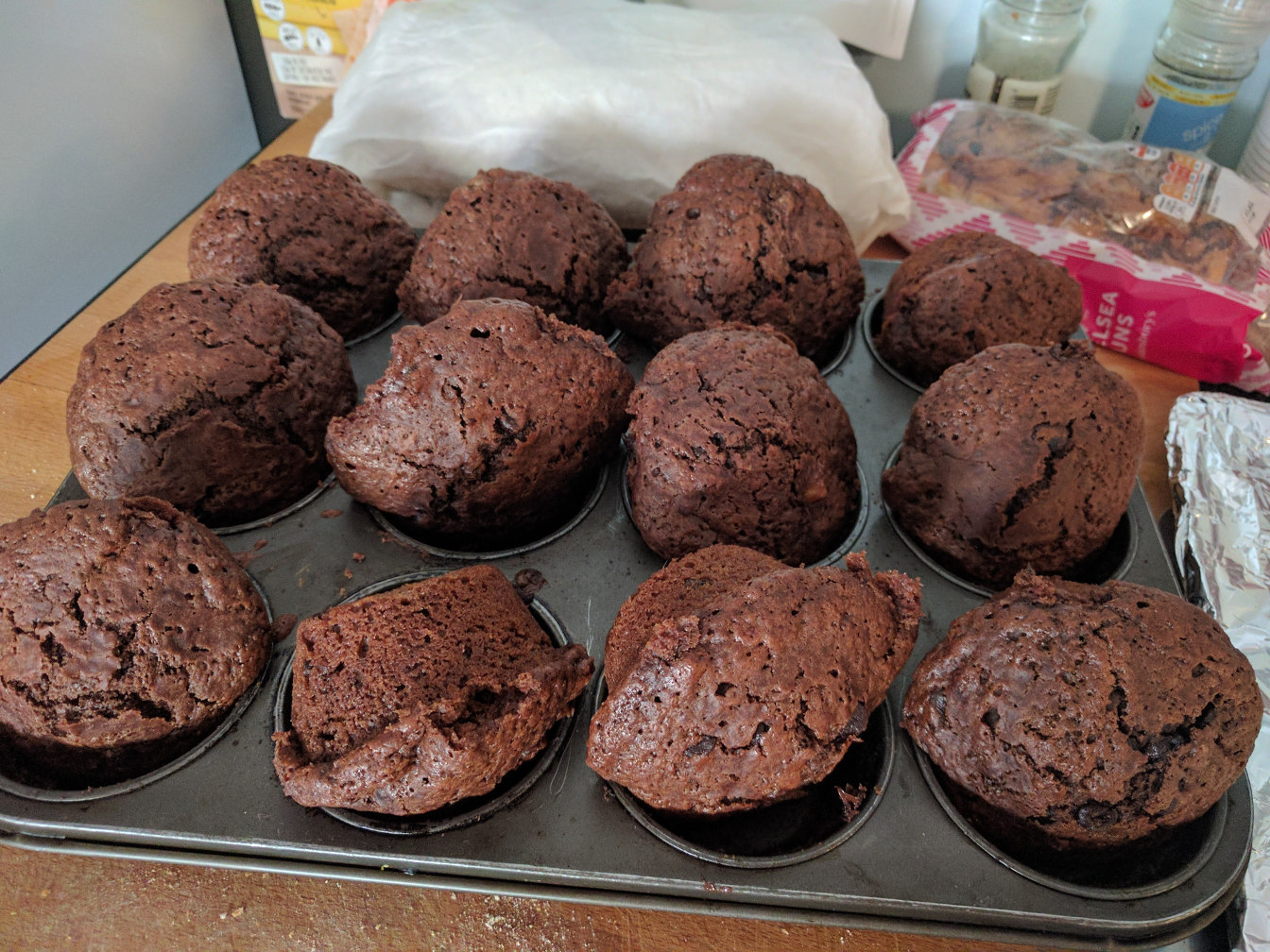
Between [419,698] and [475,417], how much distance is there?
Answer: 54cm

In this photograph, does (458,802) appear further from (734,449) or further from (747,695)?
(734,449)

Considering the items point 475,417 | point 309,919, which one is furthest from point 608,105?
point 309,919

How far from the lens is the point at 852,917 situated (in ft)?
4.35

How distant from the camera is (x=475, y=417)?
1583mm

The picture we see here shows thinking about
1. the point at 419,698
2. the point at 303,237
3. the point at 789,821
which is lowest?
the point at 789,821

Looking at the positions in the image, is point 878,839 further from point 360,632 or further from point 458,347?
point 458,347

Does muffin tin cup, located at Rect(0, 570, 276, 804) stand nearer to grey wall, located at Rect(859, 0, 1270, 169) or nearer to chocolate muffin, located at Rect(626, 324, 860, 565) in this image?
chocolate muffin, located at Rect(626, 324, 860, 565)

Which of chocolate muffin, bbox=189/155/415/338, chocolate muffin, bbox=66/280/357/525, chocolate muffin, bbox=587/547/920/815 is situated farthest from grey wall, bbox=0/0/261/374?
chocolate muffin, bbox=587/547/920/815

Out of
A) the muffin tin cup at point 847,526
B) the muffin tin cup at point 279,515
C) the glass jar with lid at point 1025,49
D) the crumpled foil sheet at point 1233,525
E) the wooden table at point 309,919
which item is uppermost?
the glass jar with lid at point 1025,49

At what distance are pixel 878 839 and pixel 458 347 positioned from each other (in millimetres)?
1189

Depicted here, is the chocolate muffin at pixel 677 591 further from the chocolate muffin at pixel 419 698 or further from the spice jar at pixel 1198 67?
the spice jar at pixel 1198 67

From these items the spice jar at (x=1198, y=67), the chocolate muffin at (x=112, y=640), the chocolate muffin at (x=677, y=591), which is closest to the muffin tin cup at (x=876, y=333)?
the chocolate muffin at (x=677, y=591)

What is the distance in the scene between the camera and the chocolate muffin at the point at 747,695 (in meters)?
1.18

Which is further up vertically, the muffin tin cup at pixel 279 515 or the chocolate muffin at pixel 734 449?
the chocolate muffin at pixel 734 449
